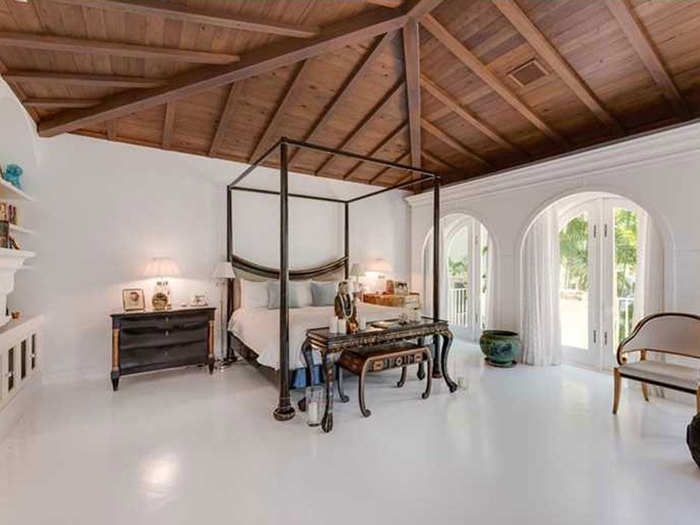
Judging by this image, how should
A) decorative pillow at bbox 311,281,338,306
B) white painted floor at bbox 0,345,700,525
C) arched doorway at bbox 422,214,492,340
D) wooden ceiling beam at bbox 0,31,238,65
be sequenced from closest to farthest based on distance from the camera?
white painted floor at bbox 0,345,700,525
wooden ceiling beam at bbox 0,31,238,65
decorative pillow at bbox 311,281,338,306
arched doorway at bbox 422,214,492,340

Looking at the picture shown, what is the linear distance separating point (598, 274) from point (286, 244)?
4.22m

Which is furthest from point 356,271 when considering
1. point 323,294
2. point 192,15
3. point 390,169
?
point 192,15

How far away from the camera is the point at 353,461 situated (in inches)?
95.8

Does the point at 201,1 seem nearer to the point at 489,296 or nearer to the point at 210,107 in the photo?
the point at 210,107

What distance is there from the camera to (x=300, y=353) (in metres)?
3.49

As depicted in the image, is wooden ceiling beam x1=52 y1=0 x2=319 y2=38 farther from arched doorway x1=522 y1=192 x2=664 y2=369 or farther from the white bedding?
arched doorway x1=522 y1=192 x2=664 y2=369

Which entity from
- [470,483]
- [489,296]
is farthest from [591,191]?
[470,483]

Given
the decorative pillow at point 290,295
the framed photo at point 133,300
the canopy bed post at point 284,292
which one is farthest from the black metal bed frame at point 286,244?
the framed photo at point 133,300

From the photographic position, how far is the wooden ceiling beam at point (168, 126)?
3900 millimetres

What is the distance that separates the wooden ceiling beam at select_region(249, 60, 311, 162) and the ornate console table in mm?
2609

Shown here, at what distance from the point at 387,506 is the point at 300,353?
5.71 feet

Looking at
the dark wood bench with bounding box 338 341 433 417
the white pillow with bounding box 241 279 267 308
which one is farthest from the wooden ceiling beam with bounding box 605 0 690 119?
the white pillow with bounding box 241 279 267 308

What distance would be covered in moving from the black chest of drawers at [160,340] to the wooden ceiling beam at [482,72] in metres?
3.89

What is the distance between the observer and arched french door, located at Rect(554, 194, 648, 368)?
4.34m
